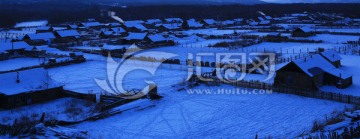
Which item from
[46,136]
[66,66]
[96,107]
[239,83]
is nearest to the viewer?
[46,136]

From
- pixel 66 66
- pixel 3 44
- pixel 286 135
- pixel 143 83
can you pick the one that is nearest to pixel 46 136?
pixel 286 135

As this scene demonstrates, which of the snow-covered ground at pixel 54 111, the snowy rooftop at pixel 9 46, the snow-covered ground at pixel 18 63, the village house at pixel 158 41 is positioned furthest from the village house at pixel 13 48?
the snow-covered ground at pixel 54 111

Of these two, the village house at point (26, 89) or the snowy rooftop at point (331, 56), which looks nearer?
the village house at point (26, 89)

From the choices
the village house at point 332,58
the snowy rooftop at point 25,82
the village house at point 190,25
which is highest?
the village house at point 190,25

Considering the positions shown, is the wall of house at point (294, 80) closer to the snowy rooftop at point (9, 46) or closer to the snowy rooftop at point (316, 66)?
the snowy rooftop at point (316, 66)

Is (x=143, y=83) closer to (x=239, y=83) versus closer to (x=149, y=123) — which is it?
(x=239, y=83)

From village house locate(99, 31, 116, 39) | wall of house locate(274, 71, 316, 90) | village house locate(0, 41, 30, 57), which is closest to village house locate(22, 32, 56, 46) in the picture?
village house locate(99, 31, 116, 39)

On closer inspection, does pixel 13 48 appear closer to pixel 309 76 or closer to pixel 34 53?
pixel 34 53

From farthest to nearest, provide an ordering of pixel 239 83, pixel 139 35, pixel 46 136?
pixel 139 35 → pixel 239 83 → pixel 46 136
